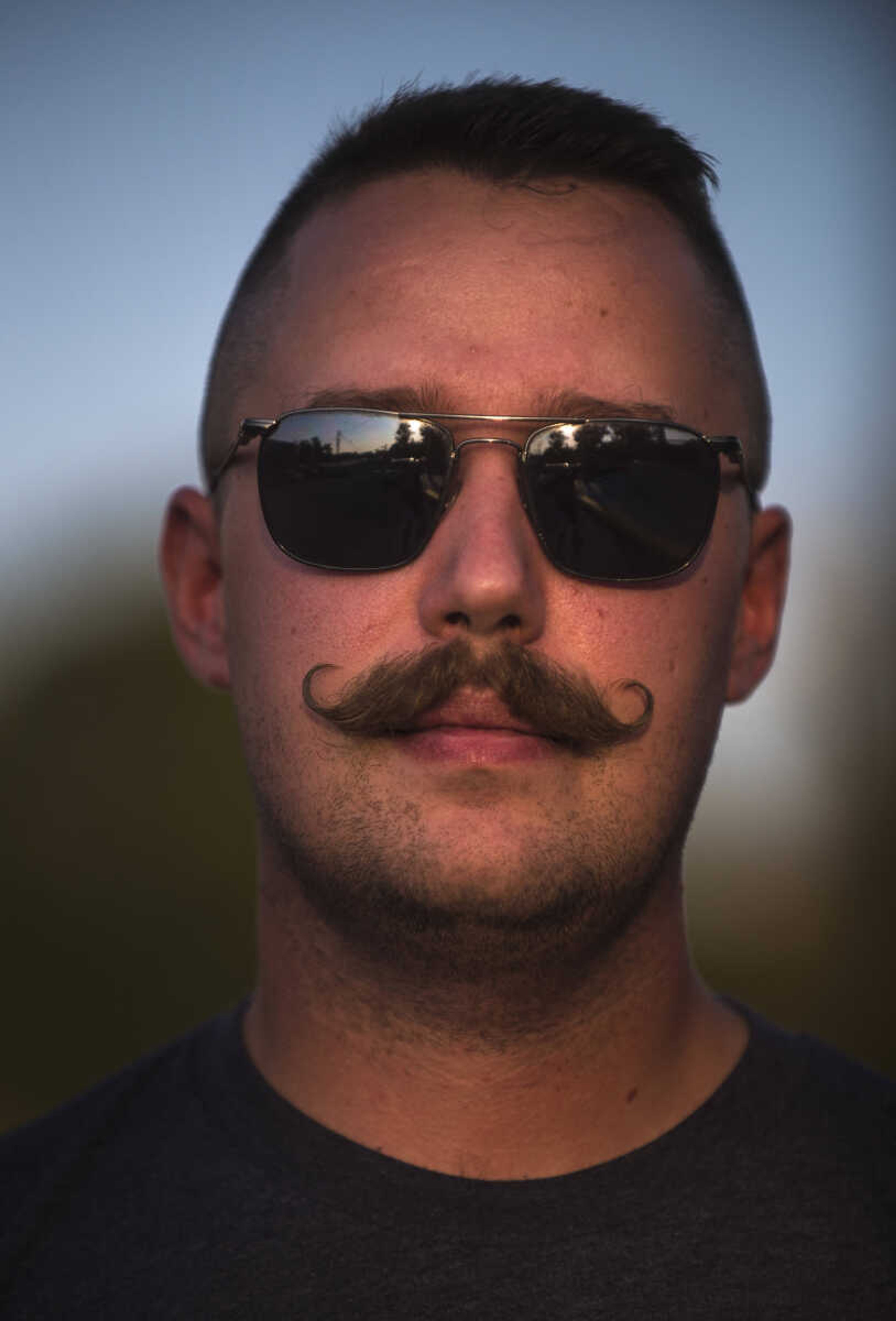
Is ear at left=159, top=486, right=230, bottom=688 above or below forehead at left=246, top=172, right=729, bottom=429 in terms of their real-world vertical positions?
below

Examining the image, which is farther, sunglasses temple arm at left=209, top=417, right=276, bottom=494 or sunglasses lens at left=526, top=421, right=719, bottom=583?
sunglasses temple arm at left=209, top=417, right=276, bottom=494

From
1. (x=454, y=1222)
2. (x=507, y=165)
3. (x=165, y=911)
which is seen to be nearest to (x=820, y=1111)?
(x=454, y=1222)

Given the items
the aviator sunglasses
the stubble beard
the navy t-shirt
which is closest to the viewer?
the navy t-shirt

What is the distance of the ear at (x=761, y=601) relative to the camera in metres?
2.76

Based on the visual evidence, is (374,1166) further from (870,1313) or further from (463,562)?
(463,562)

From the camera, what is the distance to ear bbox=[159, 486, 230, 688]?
282cm

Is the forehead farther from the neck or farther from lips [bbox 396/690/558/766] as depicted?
the neck

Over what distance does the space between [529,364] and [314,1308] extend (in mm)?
1767

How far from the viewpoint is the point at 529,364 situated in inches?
90.4

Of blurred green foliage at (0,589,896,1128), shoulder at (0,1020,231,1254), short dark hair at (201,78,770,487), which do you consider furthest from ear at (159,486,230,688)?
blurred green foliage at (0,589,896,1128)

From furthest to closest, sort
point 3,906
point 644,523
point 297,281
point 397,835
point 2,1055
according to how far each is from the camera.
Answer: point 3,906 → point 2,1055 → point 297,281 → point 644,523 → point 397,835

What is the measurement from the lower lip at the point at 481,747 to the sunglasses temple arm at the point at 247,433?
29.4 inches

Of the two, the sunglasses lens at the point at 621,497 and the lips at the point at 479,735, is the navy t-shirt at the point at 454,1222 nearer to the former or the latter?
the lips at the point at 479,735

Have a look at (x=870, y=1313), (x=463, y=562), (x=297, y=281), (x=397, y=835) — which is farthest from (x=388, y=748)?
(x=870, y=1313)
